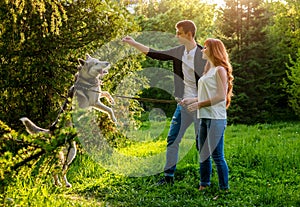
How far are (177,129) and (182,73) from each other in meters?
0.73

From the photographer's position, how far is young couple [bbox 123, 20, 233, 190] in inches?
186

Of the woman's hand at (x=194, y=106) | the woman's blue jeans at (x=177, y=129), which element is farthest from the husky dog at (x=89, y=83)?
the woman's blue jeans at (x=177, y=129)

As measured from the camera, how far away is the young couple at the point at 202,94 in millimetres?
4719

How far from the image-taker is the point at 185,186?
532 centimetres

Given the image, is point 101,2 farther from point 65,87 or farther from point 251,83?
A: point 251,83

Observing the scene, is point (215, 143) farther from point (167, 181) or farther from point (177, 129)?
point (167, 181)

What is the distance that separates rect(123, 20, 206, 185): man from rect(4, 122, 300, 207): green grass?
1.46 ft

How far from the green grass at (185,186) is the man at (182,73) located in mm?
445

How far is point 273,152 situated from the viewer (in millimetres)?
7250

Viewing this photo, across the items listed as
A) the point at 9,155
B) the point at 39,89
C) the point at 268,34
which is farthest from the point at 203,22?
the point at 9,155

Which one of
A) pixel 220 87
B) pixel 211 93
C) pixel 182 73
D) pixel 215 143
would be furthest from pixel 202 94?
pixel 182 73

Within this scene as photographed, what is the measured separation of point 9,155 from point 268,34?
1493cm

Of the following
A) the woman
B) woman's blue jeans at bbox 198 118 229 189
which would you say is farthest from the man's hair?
woman's blue jeans at bbox 198 118 229 189

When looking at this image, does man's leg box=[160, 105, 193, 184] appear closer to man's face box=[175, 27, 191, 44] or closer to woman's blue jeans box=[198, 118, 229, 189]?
woman's blue jeans box=[198, 118, 229, 189]
